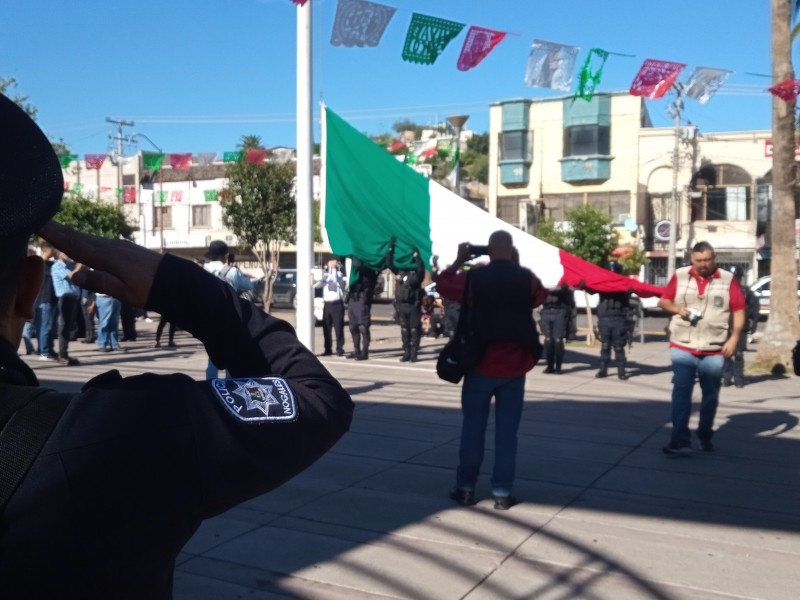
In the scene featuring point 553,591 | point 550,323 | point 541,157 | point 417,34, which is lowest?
point 553,591

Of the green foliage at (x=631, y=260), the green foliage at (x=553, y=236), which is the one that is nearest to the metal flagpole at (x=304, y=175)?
the green foliage at (x=553, y=236)

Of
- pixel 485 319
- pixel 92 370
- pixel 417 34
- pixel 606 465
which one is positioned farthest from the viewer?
pixel 92 370

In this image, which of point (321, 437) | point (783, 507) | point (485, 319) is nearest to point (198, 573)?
point (485, 319)

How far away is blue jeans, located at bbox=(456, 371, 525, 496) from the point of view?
19.9 feet

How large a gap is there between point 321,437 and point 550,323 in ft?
39.9

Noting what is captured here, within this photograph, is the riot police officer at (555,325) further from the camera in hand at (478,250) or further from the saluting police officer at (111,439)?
the saluting police officer at (111,439)

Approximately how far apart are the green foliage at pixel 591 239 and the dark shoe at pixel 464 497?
1990 centimetres

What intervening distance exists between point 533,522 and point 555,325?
25.6 ft

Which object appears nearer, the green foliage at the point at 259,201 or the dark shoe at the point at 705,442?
the dark shoe at the point at 705,442

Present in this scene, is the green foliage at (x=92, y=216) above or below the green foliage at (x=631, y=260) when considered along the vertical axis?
above

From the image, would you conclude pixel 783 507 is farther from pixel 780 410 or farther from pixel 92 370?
pixel 92 370

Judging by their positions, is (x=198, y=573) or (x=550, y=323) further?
(x=550, y=323)

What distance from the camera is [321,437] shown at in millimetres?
1519

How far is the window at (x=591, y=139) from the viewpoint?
40844 millimetres
